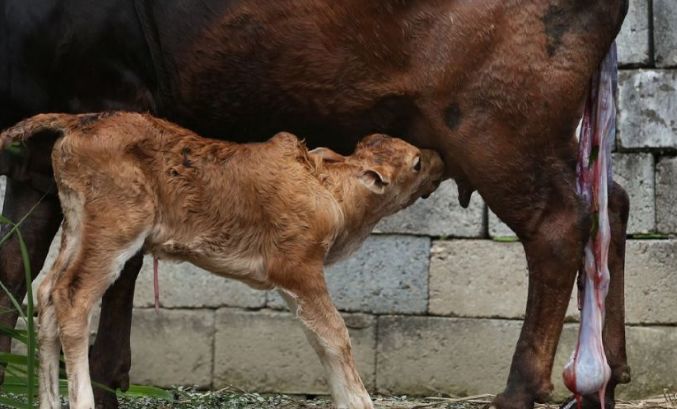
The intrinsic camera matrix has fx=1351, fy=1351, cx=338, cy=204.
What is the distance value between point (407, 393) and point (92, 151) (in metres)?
3.81

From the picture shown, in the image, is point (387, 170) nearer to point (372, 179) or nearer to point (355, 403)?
point (372, 179)

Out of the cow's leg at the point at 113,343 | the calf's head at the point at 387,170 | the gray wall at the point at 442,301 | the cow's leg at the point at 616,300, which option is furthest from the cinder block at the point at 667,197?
the cow's leg at the point at 113,343

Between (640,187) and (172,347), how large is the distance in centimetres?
298

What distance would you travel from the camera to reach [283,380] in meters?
8.19

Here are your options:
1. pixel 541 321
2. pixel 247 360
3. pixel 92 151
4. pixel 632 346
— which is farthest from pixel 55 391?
pixel 632 346

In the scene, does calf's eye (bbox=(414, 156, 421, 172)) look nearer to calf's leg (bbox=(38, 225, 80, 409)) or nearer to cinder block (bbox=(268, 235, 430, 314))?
calf's leg (bbox=(38, 225, 80, 409))

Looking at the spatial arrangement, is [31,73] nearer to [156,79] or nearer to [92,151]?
[156,79]

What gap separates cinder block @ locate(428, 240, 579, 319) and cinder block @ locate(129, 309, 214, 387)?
1404mm

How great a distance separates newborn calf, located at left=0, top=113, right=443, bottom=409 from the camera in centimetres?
475

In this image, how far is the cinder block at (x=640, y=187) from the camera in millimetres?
8023

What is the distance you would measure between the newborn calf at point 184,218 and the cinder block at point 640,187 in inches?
134

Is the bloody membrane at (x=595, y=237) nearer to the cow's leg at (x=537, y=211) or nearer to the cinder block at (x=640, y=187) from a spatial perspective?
the cow's leg at (x=537, y=211)

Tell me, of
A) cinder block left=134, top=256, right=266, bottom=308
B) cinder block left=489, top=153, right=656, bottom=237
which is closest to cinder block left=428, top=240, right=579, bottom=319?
cinder block left=489, top=153, right=656, bottom=237

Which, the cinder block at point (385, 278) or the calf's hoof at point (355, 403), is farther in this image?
the cinder block at point (385, 278)
